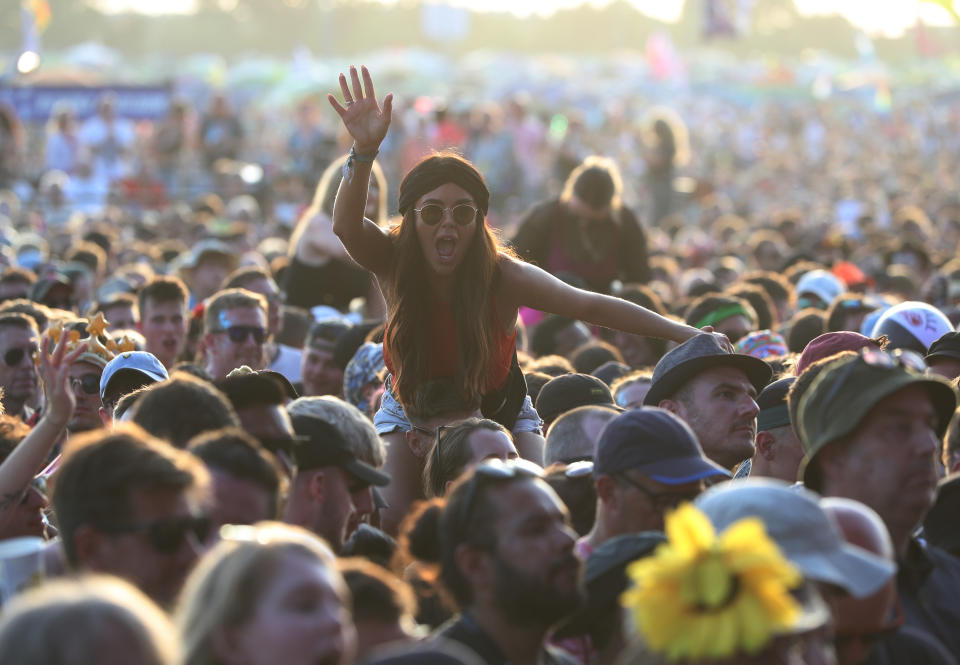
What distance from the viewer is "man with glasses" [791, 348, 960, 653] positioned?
4191mm

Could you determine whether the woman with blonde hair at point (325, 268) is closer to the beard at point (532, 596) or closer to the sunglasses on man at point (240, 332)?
the sunglasses on man at point (240, 332)

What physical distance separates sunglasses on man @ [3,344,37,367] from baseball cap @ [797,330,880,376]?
3911 millimetres

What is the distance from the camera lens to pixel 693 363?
5.73m

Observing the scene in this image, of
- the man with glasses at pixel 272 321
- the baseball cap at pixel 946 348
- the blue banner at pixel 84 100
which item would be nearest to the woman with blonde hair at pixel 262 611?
the baseball cap at pixel 946 348

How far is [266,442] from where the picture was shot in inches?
176

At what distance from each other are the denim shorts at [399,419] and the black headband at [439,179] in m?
0.81

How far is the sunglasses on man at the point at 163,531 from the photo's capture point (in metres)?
3.43

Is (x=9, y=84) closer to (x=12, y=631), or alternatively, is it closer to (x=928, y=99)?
(x=12, y=631)

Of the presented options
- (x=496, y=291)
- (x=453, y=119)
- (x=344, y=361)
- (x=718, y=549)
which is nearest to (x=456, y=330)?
(x=496, y=291)

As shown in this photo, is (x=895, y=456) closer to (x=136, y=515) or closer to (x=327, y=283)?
(x=136, y=515)

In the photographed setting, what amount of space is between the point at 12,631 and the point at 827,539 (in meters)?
1.82

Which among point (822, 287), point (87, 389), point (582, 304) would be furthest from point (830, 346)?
point (822, 287)

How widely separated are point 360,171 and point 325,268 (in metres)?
3.98

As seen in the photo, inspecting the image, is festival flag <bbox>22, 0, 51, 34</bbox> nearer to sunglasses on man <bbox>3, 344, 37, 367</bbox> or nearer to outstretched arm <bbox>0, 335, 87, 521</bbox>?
sunglasses on man <bbox>3, 344, 37, 367</bbox>
